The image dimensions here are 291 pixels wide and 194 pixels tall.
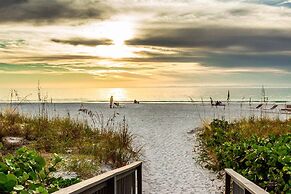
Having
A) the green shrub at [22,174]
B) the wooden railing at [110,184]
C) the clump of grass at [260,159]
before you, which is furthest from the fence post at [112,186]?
the clump of grass at [260,159]

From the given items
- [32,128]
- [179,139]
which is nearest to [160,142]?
[179,139]

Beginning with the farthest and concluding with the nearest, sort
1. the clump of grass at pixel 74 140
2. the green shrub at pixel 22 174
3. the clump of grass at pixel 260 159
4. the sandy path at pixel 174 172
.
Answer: the clump of grass at pixel 74 140
the sandy path at pixel 174 172
the clump of grass at pixel 260 159
the green shrub at pixel 22 174

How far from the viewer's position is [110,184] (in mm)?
5176

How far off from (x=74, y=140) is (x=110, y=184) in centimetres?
994

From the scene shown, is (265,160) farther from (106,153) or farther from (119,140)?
(119,140)

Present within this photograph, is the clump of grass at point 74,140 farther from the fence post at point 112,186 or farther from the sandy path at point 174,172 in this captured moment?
the fence post at point 112,186

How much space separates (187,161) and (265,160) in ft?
19.2

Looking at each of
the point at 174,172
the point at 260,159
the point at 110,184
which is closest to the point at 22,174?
the point at 110,184

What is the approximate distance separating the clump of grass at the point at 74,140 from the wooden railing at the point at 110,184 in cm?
387

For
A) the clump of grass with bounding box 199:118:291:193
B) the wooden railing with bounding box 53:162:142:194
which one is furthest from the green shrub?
the clump of grass with bounding box 199:118:291:193

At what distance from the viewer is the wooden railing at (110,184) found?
3.92m

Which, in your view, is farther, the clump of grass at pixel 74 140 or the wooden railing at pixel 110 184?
the clump of grass at pixel 74 140

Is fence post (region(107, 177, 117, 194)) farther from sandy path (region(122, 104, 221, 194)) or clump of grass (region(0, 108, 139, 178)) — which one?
clump of grass (region(0, 108, 139, 178))

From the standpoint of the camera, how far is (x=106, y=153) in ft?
38.5
